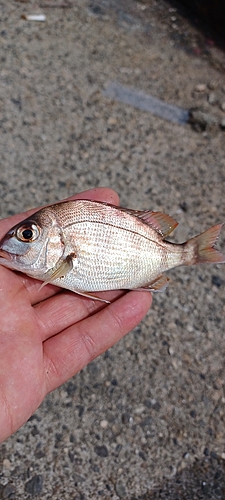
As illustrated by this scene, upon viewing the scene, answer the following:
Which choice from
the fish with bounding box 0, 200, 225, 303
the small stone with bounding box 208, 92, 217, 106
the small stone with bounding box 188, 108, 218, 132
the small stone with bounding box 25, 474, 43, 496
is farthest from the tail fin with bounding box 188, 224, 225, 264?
the small stone with bounding box 208, 92, 217, 106

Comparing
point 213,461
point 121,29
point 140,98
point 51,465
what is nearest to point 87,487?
point 51,465

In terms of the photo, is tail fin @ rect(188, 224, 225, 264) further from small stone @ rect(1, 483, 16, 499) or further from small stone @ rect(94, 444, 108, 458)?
small stone @ rect(1, 483, 16, 499)

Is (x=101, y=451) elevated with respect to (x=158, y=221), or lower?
lower

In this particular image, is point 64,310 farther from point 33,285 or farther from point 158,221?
point 158,221

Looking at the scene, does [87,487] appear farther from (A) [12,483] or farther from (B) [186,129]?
(B) [186,129]

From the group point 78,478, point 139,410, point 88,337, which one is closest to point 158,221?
point 88,337

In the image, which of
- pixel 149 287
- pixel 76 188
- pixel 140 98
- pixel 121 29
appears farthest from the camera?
pixel 121 29
